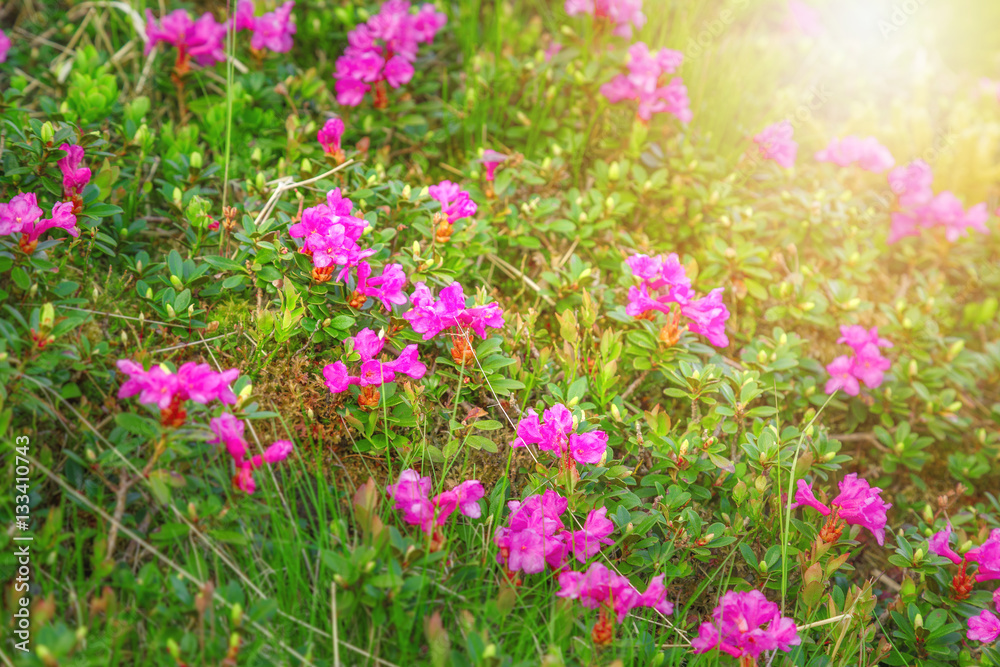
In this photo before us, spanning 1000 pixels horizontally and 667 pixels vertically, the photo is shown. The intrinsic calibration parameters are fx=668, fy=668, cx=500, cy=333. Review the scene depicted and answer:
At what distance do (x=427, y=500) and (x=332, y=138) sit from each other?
1.56m

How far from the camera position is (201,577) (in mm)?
1642

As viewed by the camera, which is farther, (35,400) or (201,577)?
(35,400)

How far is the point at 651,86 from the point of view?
3.08 metres

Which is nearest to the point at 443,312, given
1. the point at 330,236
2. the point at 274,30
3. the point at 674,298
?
the point at 330,236

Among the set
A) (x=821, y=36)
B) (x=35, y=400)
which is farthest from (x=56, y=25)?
(x=821, y=36)

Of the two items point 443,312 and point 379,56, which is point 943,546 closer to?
point 443,312

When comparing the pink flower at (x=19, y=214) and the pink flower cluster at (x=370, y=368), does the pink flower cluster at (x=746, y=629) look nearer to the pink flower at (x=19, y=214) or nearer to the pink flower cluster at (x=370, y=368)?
the pink flower cluster at (x=370, y=368)

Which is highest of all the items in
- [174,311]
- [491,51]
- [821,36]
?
[821,36]

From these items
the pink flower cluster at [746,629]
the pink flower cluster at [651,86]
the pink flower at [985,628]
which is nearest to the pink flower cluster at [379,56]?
the pink flower cluster at [651,86]

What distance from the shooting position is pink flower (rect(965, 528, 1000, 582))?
82.0 inches

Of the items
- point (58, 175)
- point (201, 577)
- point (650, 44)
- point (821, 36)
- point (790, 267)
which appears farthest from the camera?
point (821, 36)

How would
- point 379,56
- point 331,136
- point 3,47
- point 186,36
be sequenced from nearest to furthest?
1. point 331,136
2. point 3,47
3. point 186,36
4. point 379,56

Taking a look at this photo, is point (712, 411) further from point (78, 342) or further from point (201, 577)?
point (78, 342)

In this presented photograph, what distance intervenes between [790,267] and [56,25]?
3.85 m
